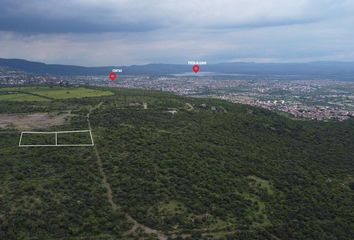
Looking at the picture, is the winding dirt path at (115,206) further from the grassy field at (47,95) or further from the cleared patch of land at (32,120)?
the grassy field at (47,95)

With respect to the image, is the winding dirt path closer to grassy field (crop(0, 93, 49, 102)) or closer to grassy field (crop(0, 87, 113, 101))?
grassy field (crop(0, 93, 49, 102))

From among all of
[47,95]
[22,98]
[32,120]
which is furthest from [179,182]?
[47,95]

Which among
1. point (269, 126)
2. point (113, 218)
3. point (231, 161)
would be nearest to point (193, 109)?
point (269, 126)

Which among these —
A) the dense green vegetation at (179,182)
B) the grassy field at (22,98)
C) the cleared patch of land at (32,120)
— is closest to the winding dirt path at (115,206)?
the dense green vegetation at (179,182)

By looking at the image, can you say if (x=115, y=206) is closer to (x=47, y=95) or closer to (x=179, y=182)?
(x=179, y=182)

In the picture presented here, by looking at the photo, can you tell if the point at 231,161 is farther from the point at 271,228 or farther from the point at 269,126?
the point at 269,126

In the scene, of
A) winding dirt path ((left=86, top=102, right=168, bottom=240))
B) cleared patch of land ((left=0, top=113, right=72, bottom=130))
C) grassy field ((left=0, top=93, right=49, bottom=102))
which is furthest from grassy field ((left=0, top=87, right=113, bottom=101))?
winding dirt path ((left=86, top=102, right=168, bottom=240))
